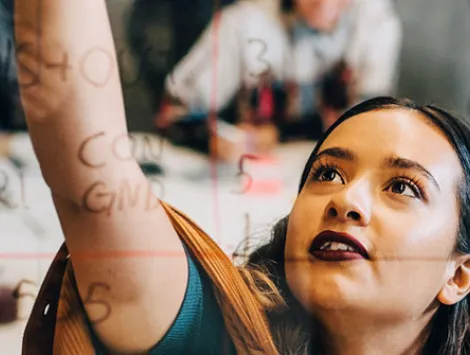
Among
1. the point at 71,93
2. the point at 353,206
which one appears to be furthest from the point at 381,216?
the point at 71,93

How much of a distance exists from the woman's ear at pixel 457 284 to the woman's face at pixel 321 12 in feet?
0.35

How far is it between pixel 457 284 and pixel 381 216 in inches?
1.9

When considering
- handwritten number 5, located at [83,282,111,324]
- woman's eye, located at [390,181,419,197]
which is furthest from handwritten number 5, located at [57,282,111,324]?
woman's eye, located at [390,181,419,197]

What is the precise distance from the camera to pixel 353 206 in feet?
0.81

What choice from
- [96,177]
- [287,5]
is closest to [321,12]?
[287,5]

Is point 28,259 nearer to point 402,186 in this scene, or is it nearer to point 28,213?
point 28,213

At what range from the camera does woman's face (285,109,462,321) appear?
25cm

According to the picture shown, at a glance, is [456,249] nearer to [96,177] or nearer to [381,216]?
[381,216]

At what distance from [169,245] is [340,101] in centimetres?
9

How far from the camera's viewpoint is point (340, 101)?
277mm

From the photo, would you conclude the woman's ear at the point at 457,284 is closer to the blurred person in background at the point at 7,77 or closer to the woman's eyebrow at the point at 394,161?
the woman's eyebrow at the point at 394,161

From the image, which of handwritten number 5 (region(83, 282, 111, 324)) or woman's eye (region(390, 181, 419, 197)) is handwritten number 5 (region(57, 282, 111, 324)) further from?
woman's eye (region(390, 181, 419, 197))

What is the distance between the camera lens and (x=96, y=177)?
0.73 feet

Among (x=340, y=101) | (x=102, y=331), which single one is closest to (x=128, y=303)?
(x=102, y=331)
